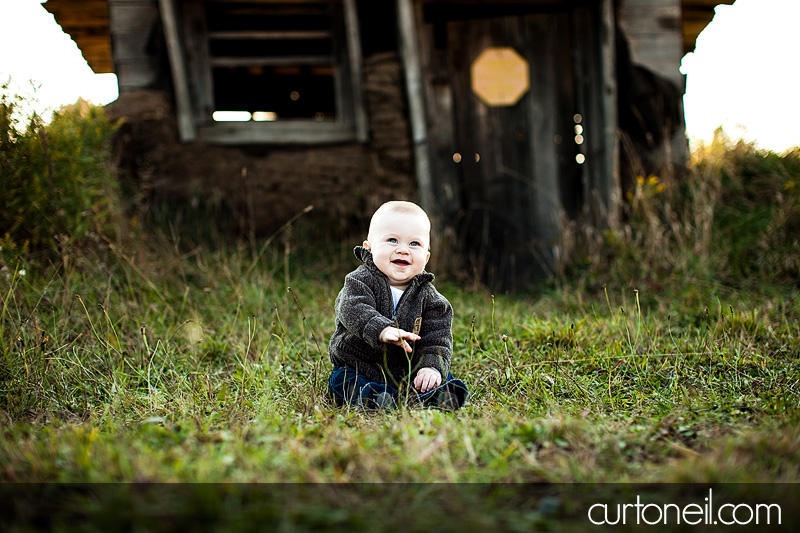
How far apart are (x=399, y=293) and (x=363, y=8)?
13.2 ft

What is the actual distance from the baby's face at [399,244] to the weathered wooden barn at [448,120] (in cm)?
286

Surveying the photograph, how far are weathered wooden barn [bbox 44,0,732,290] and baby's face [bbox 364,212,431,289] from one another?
2858mm

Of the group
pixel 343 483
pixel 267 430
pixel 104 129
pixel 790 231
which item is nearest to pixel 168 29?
pixel 104 129

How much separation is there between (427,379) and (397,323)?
0.23 meters

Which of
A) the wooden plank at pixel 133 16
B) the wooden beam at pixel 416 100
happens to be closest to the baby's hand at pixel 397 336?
the wooden beam at pixel 416 100

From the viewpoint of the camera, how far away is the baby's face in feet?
7.43

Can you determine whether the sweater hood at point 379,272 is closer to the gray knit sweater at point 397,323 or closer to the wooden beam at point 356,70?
the gray knit sweater at point 397,323

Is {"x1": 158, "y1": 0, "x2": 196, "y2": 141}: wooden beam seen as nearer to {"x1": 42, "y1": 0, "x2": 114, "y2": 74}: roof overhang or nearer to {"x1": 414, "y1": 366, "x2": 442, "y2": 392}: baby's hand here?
{"x1": 42, "y1": 0, "x2": 114, "y2": 74}: roof overhang

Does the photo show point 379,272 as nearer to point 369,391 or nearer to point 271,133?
point 369,391

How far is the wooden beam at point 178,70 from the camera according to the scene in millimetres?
5080

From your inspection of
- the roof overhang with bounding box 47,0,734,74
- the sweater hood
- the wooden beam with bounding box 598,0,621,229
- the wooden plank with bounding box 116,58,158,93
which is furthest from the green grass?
the roof overhang with bounding box 47,0,734,74

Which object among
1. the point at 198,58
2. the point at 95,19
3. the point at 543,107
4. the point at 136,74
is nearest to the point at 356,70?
the point at 198,58

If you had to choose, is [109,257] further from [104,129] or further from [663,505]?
[663,505]

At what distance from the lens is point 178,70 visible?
17.0 ft
